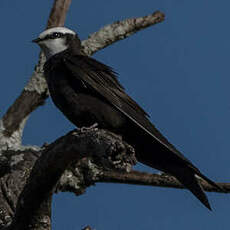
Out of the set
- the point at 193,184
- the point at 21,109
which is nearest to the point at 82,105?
the point at 21,109

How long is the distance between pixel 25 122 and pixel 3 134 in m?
0.21

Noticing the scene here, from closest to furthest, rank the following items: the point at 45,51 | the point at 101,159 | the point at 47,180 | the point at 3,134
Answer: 1. the point at 101,159
2. the point at 47,180
3. the point at 3,134
4. the point at 45,51

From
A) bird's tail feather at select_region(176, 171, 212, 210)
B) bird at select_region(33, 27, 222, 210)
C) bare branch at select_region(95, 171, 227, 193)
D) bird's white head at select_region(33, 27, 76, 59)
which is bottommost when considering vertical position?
bird's tail feather at select_region(176, 171, 212, 210)

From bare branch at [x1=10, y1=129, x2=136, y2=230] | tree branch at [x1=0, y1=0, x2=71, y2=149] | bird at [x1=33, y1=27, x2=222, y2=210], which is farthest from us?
tree branch at [x1=0, y1=0, x2=71, y2=149]

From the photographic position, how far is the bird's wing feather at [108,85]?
3971mm

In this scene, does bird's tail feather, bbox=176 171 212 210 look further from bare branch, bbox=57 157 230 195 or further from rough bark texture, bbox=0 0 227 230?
bare branch, bbox=57 157 230 195

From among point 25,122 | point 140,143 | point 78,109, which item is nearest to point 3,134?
point 25,122

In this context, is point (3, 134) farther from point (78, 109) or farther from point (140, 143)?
point (140, 143)

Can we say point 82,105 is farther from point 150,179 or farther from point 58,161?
point 58,161

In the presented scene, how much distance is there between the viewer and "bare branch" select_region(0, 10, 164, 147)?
4.46 m

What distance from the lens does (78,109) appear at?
400cm

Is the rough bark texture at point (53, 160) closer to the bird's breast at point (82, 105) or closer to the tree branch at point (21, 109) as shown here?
the tree branch at point (21, 109)

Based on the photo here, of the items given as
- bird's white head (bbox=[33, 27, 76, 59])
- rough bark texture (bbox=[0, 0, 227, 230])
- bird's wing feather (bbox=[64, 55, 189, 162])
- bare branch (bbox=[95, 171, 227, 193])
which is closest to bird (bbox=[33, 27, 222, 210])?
bird's wing feather (bbox=[64, 55, 189, 162])

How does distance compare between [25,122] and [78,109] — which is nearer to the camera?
[78,109]
